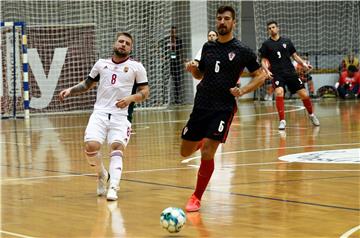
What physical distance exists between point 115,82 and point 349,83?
2258cm

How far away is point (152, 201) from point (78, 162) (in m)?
4.21

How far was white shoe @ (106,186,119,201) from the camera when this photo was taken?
869 cm

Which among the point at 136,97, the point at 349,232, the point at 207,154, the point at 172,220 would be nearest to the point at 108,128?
the point at 136,97

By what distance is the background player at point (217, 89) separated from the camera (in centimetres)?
812

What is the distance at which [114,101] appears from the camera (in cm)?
930

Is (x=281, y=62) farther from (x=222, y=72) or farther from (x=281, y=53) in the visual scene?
(x=222, y=72)

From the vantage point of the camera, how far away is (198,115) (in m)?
8.29

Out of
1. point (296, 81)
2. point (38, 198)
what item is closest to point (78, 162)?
point (38, 198)

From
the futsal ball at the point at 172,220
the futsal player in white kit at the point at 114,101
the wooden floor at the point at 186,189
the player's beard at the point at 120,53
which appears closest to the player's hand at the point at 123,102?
the futsal player in white kit at the point at 114,101

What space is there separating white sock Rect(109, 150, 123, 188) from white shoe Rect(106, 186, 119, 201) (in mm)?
68

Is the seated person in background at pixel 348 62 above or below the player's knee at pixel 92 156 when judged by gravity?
below

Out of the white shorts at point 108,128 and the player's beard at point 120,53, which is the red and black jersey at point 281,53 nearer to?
the player's beard at point 120,53

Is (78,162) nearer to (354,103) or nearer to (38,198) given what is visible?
(38,198)

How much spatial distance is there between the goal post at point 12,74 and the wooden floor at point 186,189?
23.7ft
